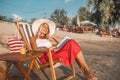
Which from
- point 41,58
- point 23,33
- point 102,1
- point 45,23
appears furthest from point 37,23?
point 102,1

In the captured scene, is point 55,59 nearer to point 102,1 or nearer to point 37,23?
point 37,23

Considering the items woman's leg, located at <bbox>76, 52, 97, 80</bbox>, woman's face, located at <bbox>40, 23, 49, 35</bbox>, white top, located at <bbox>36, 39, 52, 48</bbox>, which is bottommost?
woman's leg, located at <bbox>76, 52, 97, 80</bbox>

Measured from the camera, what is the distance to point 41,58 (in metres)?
5.34

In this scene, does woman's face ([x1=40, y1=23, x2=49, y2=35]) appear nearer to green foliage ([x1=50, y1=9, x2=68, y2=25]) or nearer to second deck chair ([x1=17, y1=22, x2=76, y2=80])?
second deck chair ([x1=17, y1=22, x2=76, y2=80])

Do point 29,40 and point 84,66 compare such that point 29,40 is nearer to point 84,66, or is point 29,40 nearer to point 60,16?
point 84,66

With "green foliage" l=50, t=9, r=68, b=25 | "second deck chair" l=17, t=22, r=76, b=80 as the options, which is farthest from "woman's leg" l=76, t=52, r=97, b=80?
"green foliage" l=50, t=9, r=68, b=25

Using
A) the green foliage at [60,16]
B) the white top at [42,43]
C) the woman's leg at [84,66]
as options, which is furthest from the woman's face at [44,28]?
the green foliage at [60,16]

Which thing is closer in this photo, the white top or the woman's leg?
the woman's leg

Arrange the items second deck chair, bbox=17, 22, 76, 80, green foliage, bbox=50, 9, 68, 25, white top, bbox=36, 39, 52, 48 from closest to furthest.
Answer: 1. second deck chair, bbox=17, 22, 76, 80
2. white top, bbox=36, 39, 52, 48
3. green foliage, bbox=50, 9, 68, 25

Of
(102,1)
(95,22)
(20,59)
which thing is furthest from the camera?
(95,22)

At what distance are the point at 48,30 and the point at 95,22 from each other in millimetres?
40840

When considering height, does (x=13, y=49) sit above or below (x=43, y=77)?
above

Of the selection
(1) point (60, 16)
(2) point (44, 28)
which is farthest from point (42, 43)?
(1) point (60, 16)

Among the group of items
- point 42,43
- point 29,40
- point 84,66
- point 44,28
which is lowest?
point 84,66
